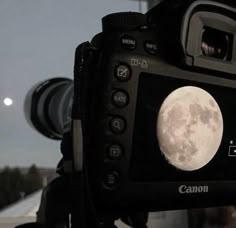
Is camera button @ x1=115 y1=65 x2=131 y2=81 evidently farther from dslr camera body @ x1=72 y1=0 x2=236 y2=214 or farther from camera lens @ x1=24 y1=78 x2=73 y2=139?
camera lens @ x1=24 y1=78 x2=73 y2=139

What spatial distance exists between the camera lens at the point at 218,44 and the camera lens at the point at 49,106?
0.20 m

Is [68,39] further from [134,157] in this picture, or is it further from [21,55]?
[134,157]

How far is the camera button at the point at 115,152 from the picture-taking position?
0.42 metres

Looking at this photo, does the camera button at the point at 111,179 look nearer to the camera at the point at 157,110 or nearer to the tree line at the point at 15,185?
the camera at the point at 157,110

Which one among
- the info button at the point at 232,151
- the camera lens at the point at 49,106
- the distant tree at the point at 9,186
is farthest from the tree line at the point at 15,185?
the info button at the point at 232,151

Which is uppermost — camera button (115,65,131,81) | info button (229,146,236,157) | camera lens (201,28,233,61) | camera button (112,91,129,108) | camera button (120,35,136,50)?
camera button (120,35,136,50)

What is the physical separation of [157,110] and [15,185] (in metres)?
0.84

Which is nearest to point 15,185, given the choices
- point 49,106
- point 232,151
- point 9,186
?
point 9,186

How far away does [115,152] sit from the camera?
0.42 meters

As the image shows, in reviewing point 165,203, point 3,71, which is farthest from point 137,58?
point 3,71

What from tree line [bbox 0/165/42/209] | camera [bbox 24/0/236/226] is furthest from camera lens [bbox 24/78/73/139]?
tree line [bbox 0/165/42/209]

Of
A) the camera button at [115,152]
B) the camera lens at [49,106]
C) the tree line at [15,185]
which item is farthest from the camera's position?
the tree line at [15,185]

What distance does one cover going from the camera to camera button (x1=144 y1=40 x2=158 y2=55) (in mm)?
442

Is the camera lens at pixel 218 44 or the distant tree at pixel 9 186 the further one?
the distant tree at pixel 9 186
